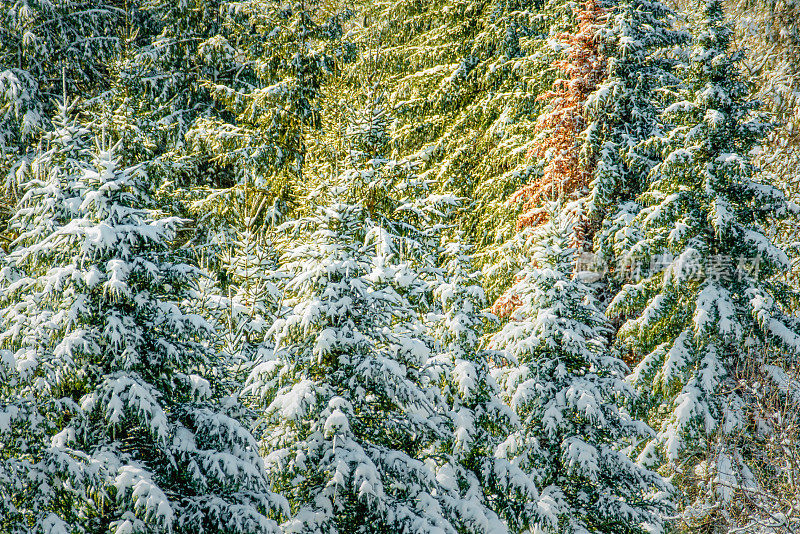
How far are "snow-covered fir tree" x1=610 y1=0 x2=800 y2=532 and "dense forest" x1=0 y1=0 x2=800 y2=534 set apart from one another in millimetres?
68

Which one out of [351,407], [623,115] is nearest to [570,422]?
[351,407]

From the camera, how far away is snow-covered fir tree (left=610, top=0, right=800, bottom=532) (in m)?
11.9

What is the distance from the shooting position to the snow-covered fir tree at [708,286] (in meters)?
11.9

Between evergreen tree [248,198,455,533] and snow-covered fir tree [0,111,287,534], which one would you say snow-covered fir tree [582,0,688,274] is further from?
snow-covered fir tree [0,111,287,534]

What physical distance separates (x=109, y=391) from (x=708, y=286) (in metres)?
11.1

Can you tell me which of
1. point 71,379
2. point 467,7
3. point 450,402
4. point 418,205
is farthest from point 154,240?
point 467,7

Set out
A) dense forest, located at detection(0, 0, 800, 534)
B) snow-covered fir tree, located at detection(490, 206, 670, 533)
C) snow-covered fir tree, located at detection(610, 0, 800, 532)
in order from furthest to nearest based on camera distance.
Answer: snow-covered fir tree, located at detection(610, 0, 800, 532) < snow-covered fir tree, located at detection(490, 206, 670, 533) < dense forest, located at detection(0, 0, 800, 534)

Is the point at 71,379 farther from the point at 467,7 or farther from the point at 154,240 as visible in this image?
the point at 467,7

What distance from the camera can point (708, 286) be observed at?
12414mm

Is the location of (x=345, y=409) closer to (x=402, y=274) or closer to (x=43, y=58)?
(x=402, y=274)

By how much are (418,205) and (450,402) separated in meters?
5.47

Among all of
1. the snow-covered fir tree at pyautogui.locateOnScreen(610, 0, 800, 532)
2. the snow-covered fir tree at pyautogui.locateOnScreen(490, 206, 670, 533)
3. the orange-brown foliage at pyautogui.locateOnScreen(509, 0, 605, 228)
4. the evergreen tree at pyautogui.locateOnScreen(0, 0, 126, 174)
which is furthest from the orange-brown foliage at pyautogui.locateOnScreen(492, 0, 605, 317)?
the evergreen tree at pyautogui.locateOnScreen(0, 0, 126, 174)

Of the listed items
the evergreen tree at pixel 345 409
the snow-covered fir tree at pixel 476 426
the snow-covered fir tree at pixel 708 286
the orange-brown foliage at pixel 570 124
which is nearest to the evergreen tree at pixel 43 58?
the orange-brown foliage at pixel 570 124

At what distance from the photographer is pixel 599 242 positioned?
14.9m
